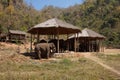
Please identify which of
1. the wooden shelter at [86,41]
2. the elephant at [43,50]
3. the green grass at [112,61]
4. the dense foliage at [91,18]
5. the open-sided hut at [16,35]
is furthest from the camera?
the dense foliage at [91,18]

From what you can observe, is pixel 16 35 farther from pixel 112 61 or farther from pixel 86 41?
pixel 112 61

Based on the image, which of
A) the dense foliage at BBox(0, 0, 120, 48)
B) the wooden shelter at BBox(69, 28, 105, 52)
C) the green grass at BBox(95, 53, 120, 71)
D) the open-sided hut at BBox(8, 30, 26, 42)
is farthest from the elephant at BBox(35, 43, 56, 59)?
the open-sided hut at BBox(8, 30, 26, 42)

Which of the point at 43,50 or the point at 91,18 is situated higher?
the point at 91,18

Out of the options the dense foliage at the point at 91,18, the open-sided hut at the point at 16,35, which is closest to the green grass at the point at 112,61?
the dense foliage at the point at 91,18

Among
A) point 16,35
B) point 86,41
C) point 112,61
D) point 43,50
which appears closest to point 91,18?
point 16,35

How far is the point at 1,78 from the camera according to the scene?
35.8ft

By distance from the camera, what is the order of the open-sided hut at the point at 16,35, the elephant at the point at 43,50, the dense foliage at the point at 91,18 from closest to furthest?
the elephant at the point at 43,50 → the open-sided hut at the point at 16,35 → the dense foliage at the point at 91,18

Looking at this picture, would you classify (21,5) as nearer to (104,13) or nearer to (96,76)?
(104,13)

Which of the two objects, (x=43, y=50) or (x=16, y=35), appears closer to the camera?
(x=43, y=50)

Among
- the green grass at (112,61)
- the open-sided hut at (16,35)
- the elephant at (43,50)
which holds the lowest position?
the green grass at (112,61)

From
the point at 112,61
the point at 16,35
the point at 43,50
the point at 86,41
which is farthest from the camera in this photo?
the point at 16,35

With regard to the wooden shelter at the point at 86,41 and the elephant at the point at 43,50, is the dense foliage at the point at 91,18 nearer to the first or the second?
the wooden shelter at the point at 86,41

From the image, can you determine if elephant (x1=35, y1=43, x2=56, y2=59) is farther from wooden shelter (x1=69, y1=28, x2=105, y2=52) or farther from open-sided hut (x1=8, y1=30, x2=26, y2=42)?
open-sided hut (x1=8, y1=30, x2=26, y2=42)

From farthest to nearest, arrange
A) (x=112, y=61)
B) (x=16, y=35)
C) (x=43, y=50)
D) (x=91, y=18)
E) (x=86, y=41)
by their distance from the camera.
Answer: (x=91, y=18)
(x=16, y=35)
(x=86, y=41)
(x=43, y=50)
(x=112, y=61)
